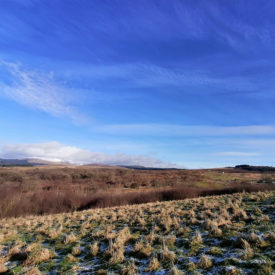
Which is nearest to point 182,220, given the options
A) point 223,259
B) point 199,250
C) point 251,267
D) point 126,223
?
point 126,223

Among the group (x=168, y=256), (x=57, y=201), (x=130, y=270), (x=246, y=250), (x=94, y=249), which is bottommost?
(x=57, y=201)

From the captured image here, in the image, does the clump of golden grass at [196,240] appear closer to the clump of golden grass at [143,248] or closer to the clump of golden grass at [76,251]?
the clump of golden grass at [143,248]

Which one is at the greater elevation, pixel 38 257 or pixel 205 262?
pixel 205 262

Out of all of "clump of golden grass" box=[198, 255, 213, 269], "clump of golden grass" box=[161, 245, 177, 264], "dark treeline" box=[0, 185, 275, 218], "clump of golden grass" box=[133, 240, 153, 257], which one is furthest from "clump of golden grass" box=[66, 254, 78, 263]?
"dark treeline" box=[0, 185, 275, 218]

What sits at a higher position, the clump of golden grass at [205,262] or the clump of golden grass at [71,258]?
the clump of golden grass at [205,262]

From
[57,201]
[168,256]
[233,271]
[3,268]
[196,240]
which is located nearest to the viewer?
[233,271]

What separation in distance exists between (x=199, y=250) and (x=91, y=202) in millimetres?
23726

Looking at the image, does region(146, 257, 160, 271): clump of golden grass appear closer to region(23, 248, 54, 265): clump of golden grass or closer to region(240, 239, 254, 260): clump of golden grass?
region(240, 239, 254, 260): clump of golden grass

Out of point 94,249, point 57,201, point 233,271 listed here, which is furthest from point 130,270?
point 57,201

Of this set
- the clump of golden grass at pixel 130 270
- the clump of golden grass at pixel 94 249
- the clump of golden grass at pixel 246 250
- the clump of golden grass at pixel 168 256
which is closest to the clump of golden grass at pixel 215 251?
the clump of golden grass at pixel 246 250

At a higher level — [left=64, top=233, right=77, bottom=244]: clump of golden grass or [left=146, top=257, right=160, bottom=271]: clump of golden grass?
[left=146, top=257, right=160, bottom=271]: clump of golden grass

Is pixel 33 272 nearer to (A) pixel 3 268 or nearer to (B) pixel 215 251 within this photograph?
(A) pixel 3 268

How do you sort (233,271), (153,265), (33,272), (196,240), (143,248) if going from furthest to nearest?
(196,240), (143,248), (33,272), (153,265), (233,271)

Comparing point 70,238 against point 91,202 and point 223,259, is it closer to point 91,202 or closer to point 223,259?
point 223,259
